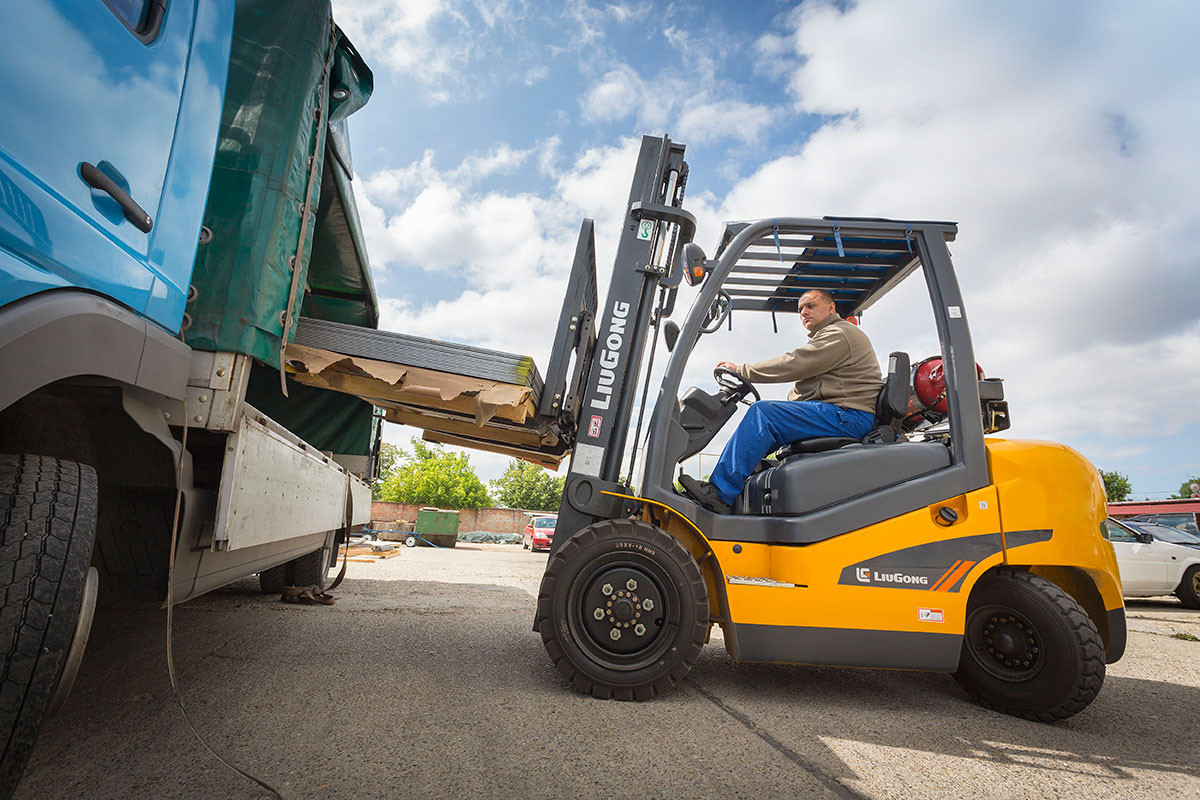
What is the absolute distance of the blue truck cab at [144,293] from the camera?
144cm

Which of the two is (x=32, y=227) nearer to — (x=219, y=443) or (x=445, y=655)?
(x=219, y=443)

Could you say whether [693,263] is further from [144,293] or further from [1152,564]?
[1152,564]

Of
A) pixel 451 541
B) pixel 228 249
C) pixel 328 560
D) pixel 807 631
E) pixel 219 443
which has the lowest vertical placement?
pixel 451 541

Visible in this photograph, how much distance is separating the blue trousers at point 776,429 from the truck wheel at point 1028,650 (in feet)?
3.71

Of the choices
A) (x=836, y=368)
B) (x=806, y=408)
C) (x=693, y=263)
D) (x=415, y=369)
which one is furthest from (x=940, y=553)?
(x=415, y=369)

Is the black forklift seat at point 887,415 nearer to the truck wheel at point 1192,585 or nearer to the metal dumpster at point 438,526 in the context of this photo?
the truck wheel at point 1192,585

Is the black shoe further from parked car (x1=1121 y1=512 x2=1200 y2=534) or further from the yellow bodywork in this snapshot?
parked car (x1=1121 y1=512 x2=1200 y2=534)

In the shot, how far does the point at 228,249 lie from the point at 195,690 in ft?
6.74

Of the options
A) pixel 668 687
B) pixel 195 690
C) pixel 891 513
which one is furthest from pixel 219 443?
pixel 891 513

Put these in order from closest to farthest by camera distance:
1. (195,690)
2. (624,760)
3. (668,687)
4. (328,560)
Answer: (624,760)
(195,690)
(668,687)
(328,560)

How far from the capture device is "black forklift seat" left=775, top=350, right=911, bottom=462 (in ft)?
12.1

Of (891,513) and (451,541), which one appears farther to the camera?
(451,541)

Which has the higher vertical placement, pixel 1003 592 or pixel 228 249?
pixel 228 249

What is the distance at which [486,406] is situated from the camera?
11.3 feet
